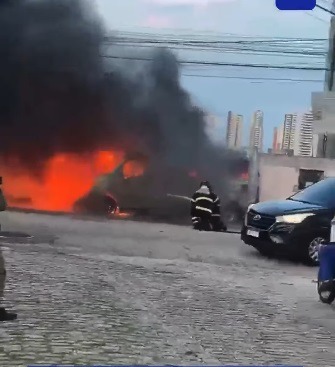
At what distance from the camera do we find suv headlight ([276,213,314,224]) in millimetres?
8812

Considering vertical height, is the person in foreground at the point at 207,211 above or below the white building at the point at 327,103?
below

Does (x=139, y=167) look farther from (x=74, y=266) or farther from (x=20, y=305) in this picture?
(x=20, y=305)

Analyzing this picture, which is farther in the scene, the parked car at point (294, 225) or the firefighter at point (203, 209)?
the firefighter at point (203, 209)

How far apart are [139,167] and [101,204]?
1.48 meters

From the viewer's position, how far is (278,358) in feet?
14.4

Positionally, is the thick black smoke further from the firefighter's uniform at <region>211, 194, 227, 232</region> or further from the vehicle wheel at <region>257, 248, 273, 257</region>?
the vehicle wheel at <region>257, 248, 273, 257</region>

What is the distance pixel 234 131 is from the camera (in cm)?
1337

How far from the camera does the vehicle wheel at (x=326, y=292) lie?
6.30m

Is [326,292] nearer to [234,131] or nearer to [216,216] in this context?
[216,216]

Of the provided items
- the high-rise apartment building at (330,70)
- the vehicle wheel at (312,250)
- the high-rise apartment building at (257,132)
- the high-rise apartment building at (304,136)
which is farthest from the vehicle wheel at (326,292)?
the high-rise apartment building at (330,70)

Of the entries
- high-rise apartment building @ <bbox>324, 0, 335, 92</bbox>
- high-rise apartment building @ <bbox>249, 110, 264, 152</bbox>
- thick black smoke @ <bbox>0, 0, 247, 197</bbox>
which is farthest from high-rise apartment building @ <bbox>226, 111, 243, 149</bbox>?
thick black smoke @ <bbox>0, 0, 247, 197</bbox>

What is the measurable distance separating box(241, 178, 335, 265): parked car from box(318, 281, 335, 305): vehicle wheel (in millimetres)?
2028

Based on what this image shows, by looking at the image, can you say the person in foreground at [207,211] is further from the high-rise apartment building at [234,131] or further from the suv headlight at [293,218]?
the suv headlight at [293,218]

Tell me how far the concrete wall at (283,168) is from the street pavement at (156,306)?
149 inches
